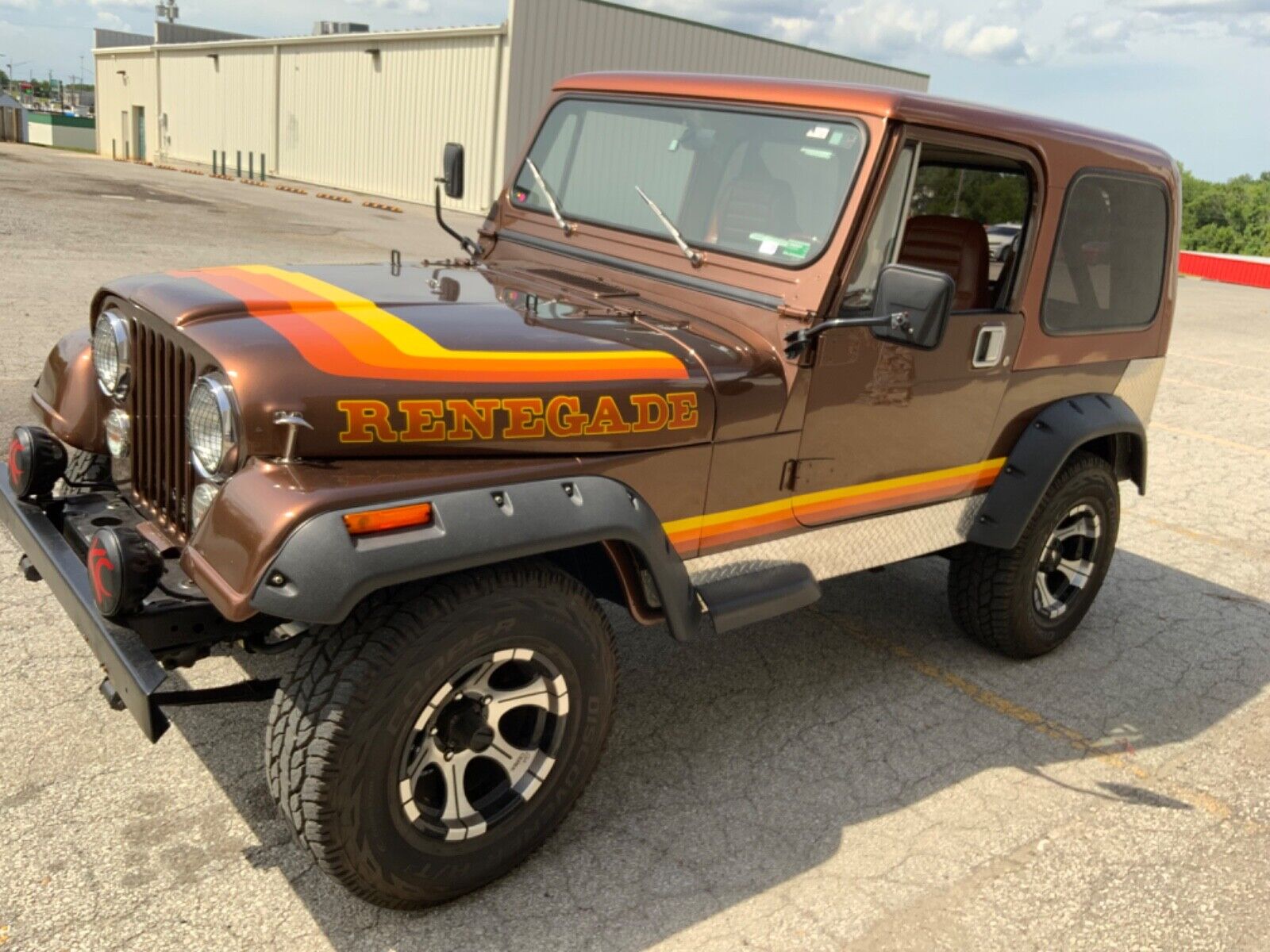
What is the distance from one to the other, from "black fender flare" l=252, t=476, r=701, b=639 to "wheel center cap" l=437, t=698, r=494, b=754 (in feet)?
1.26


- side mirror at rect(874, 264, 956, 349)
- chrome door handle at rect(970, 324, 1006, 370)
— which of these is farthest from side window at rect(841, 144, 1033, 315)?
side mirror at rect(874, 264, 956, 349)

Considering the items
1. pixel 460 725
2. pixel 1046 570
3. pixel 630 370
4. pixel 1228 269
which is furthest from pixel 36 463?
pixel 1228 269

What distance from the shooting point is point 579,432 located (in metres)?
2.63

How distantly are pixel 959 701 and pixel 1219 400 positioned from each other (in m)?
7.81

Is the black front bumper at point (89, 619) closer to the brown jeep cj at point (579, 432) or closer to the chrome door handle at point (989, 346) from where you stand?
the brown jeep cj at point (579, 432)

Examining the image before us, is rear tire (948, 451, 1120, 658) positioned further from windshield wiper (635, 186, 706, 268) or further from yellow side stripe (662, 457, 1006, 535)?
windshield wiper (635, 186, 706, 268)

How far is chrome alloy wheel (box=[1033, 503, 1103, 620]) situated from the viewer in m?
4.24

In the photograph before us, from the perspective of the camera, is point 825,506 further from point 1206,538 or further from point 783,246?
point 1206,538

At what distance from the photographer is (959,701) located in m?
3.97

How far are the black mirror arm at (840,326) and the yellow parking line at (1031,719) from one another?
5.66 feet

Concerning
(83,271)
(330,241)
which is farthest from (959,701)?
(330,241)

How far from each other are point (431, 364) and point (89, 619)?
965mm

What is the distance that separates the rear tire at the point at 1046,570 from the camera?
4.06 metres

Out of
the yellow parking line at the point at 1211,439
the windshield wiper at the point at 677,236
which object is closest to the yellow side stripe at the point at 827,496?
the windshield wiper at the point at 677,236
